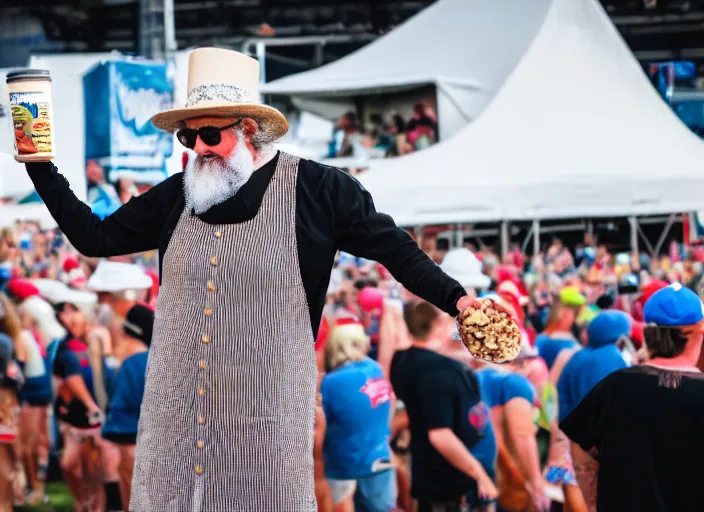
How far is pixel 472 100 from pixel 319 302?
10.6m

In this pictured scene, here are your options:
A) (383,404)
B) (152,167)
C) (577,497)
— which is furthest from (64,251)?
(577,497)

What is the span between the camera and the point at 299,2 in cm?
2262

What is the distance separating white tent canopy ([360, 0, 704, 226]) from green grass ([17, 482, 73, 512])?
10.7 ft

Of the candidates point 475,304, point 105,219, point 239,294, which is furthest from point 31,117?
point 475,304

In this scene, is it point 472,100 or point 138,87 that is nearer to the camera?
point 138,87

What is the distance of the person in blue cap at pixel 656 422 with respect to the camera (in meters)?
3.33

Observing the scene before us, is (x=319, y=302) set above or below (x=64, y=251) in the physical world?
above

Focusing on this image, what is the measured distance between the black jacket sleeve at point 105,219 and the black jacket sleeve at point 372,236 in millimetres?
427

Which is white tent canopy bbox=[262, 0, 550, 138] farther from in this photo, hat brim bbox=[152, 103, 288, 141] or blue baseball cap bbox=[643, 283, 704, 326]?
hat brim bbox=[152, 103, 288, 141]

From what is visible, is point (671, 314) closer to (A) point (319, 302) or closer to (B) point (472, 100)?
(A) point (319, 302)

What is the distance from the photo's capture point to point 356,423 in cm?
562

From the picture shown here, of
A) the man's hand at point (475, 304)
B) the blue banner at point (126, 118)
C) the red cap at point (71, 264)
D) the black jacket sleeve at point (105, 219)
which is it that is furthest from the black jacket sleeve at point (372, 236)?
the red cap at point (71, 264)

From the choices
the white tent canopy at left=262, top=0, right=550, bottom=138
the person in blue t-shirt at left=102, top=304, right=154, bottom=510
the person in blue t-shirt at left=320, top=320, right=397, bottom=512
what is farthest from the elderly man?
the white tent canopy at left=262, top=0, right=550, bottom=138

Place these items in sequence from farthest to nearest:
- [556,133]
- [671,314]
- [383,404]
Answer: [556,133], [383,404], [671,314]
